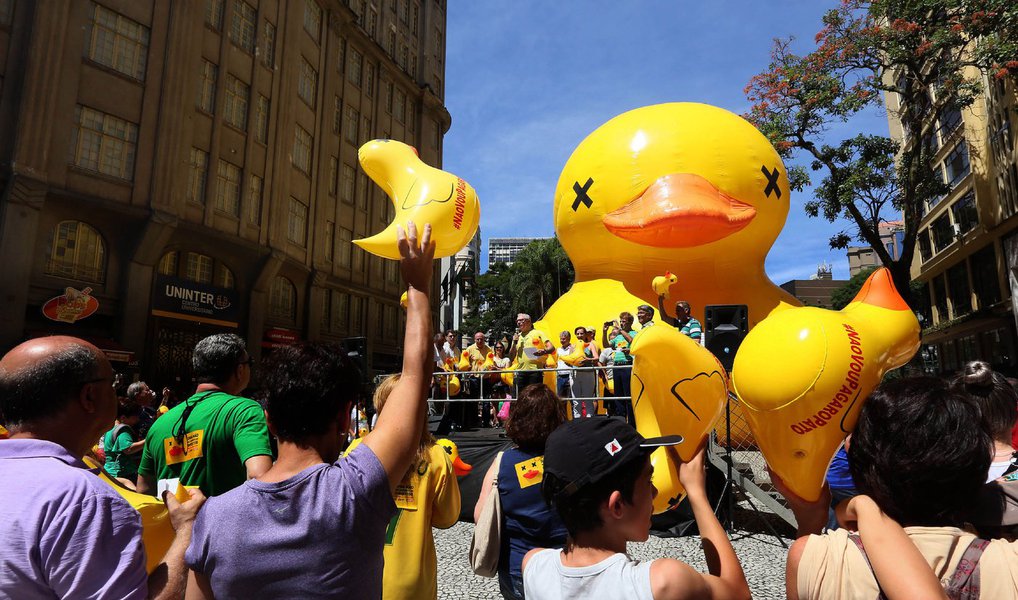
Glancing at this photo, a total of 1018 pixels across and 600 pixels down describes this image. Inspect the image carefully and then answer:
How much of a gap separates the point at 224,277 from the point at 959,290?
101 feet

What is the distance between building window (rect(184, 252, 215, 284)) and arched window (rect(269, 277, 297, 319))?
2857 millimetres

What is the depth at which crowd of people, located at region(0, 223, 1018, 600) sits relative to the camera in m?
1.38

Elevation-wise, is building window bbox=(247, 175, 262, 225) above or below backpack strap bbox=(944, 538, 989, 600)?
above

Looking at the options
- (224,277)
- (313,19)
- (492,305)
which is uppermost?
(313,19)

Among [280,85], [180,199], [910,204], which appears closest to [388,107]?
[280,85]

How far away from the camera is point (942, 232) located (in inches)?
1159

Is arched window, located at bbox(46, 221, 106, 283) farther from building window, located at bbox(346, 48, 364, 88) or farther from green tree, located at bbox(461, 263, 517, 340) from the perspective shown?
green tree, located at bbox(461, 263, 517, 340)

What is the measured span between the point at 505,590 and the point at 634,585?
1413mm

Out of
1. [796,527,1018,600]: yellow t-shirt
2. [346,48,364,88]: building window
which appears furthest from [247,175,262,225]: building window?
[796,527,1018,600]: yellow t-shirt

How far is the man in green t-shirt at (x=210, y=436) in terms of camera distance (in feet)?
9.00

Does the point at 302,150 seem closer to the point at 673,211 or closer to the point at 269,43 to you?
the point at 269,43

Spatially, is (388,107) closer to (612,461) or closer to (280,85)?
(280,85)

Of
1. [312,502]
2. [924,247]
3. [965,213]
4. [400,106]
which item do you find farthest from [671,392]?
[924,247]

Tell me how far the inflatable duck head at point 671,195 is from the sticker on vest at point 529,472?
5362 mm
